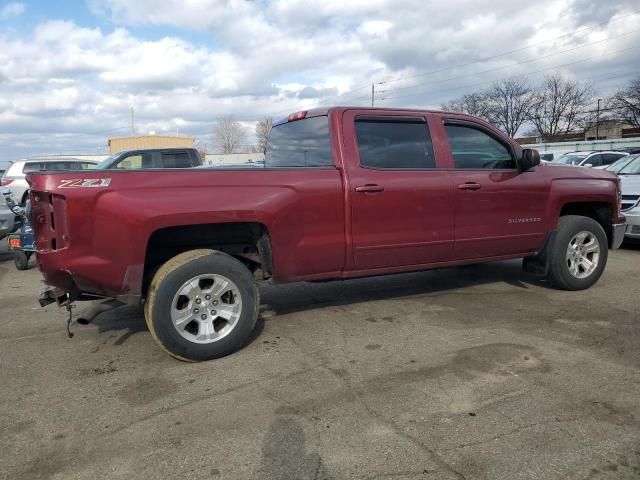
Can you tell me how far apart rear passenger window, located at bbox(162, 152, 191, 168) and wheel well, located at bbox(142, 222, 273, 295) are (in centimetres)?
798

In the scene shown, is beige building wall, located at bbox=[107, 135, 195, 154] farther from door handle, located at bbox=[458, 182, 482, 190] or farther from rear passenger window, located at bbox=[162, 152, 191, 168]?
door handle, located at bbox=[458, 182, 482, 190]

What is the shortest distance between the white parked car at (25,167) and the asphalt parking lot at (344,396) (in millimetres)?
10503

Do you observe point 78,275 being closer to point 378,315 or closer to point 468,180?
point 378,315

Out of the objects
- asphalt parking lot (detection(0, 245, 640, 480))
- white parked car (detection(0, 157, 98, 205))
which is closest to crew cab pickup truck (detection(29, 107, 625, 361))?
asphalt parking lot (detection(0, 245, 640, 480))

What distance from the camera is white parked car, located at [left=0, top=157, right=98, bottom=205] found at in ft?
47.3

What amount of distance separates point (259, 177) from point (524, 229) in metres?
3.00

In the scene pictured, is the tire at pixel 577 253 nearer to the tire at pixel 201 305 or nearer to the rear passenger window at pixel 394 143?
the rear passenger window at pixel 394 143

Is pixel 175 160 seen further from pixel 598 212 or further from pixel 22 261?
pixel 598 212

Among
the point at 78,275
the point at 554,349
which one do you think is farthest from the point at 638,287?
the point at 78,275

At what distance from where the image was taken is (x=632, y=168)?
10195 mm

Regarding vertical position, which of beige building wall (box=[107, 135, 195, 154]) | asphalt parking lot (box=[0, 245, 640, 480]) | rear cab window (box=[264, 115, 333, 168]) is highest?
beige building wall (box=[107, 135, 195, 154])

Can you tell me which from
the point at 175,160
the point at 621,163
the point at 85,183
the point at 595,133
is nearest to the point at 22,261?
the point at 175,160

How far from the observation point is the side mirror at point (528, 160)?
527cm

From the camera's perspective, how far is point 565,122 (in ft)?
231
